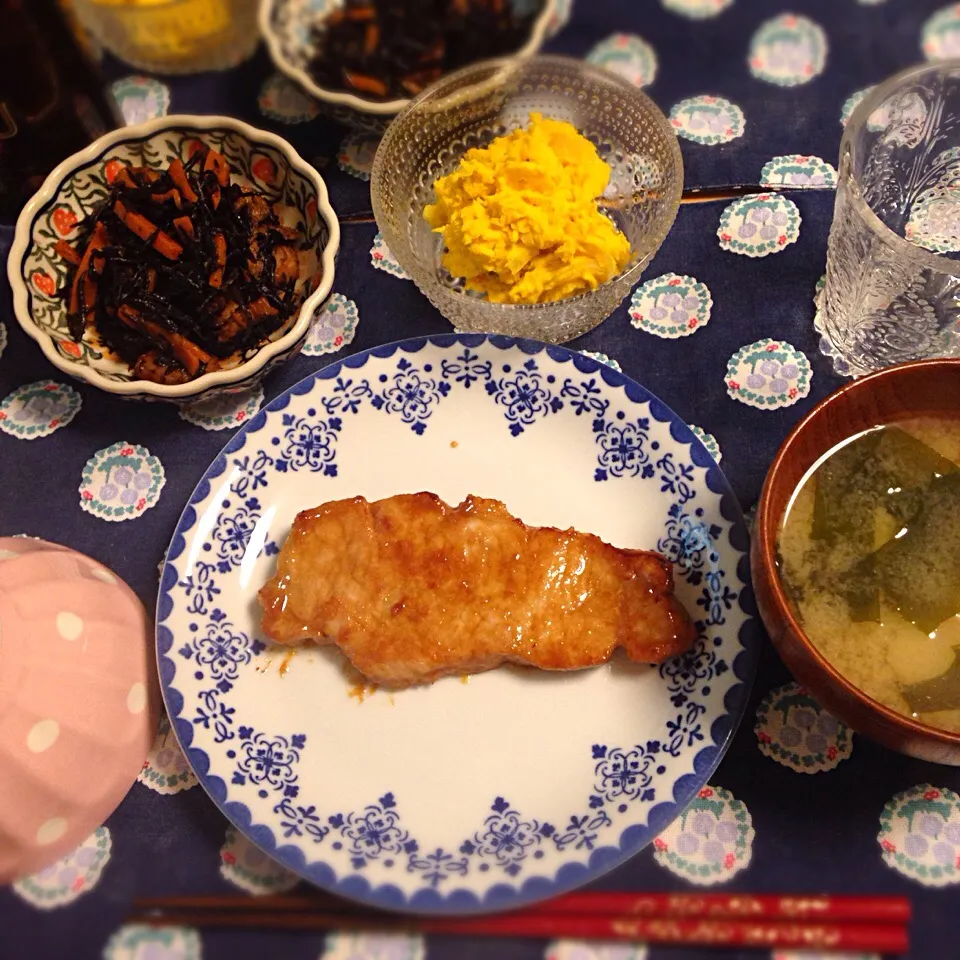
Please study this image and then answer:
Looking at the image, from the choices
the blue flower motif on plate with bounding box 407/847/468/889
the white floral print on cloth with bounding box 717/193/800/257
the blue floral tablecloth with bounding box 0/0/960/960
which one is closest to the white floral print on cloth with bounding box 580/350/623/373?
the blue floral tablecloth with bounding box 0/0/960/960

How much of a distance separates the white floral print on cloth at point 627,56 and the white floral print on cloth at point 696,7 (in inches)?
4.5

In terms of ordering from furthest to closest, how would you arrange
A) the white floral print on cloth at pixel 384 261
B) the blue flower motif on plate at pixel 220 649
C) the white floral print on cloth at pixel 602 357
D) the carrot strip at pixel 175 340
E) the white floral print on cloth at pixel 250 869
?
the white floral print on cloth at pixel 384 261, the white floral print on cloth at pixel 602 357, the carrot strip at pixel 175 340, the blue flower motif on plate at pixel 220 649, the white floral print on cloth at pixel 250 869

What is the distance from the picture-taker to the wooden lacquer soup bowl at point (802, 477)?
109 cm

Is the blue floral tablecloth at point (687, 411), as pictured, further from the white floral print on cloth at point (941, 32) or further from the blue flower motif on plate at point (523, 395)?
the blue flower motif on plate at point (523, 395)

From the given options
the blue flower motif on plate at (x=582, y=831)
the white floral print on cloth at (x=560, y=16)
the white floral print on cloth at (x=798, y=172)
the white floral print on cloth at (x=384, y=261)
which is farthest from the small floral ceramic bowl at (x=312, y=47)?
the blue flower motif on plate at (x=582, y=831)

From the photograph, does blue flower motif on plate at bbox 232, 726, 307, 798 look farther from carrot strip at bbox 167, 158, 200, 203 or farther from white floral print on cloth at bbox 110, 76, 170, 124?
white floral print on cloth at bbox 110, 76, 170, 124

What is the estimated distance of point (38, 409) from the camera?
1.72m

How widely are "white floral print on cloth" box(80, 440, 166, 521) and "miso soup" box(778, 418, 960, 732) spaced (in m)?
1.16

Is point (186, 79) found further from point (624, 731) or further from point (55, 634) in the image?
point (624, 731)

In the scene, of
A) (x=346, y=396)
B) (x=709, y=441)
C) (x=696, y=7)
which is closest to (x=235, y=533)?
(x=346, y=396)

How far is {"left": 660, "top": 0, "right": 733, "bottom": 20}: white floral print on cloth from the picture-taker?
6.59 ft

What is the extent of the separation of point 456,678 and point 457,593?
151mm

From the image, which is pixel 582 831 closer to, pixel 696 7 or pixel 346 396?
pixel 346 396

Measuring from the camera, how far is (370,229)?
1.84 metres
